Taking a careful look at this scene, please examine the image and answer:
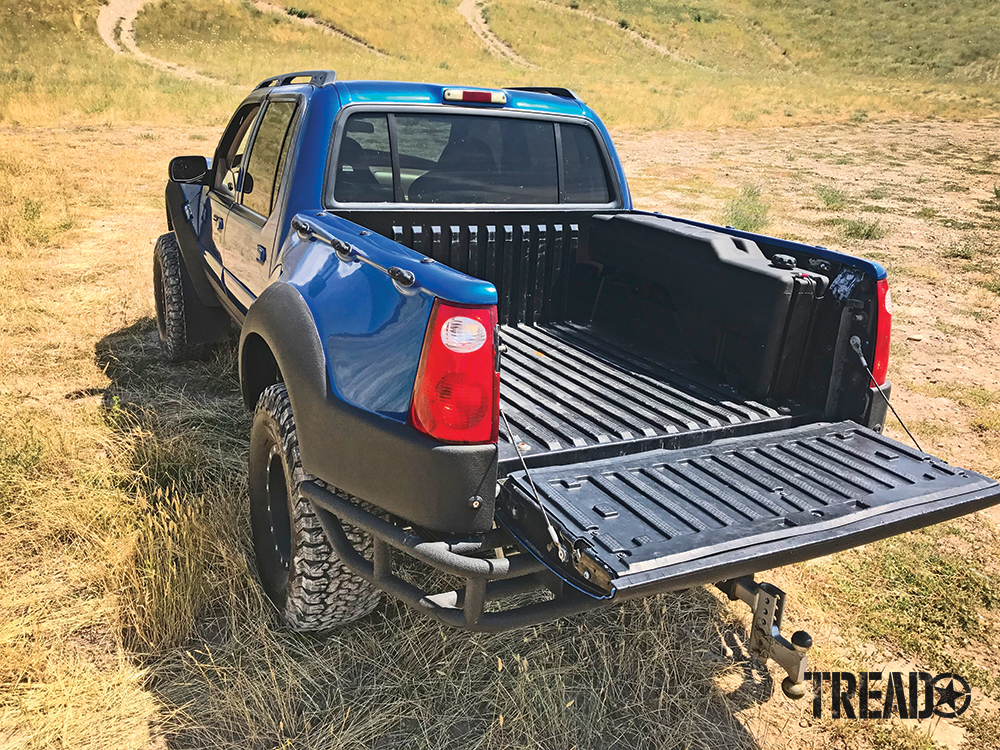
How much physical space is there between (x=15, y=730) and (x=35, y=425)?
86.3 inches

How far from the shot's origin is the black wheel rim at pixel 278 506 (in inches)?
118

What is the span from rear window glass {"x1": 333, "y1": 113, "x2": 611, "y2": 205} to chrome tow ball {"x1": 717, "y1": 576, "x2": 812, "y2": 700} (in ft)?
7.13

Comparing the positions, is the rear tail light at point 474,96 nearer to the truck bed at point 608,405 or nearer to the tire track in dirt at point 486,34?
the truck bed at point 608,405

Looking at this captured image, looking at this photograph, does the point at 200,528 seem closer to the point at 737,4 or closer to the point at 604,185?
the point at 604,185

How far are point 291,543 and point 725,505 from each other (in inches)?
61.1

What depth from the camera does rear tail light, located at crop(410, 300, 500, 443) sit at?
6.79 ft

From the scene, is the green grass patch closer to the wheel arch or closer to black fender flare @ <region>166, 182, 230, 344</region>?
the wheel arch

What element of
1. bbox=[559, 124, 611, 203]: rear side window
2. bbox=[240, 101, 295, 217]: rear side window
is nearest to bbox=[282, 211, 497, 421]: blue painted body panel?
bbox=[240, 101, 295, 217]: rear side window

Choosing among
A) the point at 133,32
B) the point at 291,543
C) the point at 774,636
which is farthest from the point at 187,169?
the point at 133,32

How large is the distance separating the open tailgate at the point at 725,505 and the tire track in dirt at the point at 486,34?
161 ft

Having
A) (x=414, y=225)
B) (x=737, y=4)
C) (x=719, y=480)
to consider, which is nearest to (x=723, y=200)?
(x=414, y=225)

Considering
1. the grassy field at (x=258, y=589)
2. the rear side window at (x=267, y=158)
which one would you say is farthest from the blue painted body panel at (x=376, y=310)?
the grassy field at (x=258, y=589)

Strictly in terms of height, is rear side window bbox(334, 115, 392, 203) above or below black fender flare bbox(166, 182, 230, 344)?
above

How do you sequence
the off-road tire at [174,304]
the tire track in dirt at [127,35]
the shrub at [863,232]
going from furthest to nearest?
the tire track in dirt at [127,35]
the shrub at [863,232]
the off-road tire at [174,304]
